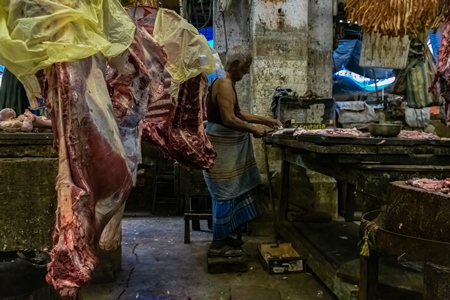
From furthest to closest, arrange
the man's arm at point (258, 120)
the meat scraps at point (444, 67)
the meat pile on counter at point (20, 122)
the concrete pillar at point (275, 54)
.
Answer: the concrete pillar at point (275, 54)
the man's arm at point (258, 120)
the meat scraps at point (444, 67)
the meat pile on counter at point (20, 122)

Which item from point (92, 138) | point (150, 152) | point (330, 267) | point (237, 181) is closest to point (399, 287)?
point (330, 267)

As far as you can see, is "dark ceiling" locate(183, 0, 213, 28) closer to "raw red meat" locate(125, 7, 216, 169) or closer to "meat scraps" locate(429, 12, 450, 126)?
"meat scraps" locate(429, 12, 450, 126)

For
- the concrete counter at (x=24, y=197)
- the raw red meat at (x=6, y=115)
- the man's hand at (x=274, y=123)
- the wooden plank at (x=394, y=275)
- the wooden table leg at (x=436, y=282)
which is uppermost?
the raw red meat at (x=6, y=115)

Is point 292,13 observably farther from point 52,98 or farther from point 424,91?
point 52,98

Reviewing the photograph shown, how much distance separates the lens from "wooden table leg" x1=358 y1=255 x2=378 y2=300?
2.50 metres

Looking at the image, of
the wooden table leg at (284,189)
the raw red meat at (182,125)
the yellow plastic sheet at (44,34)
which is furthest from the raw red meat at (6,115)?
the wooden table leg at (284,189)

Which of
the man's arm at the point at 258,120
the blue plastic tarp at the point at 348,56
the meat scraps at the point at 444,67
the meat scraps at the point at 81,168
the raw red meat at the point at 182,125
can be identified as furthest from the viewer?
the blue plastic tarp at the point at 348,56

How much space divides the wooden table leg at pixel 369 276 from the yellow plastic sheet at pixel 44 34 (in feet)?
6.23

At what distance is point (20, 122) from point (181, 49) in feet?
4.29

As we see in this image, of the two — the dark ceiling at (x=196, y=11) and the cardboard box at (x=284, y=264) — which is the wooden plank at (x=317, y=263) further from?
the dark ceiling at (x=196, y=11)

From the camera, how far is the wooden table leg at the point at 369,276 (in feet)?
8.20

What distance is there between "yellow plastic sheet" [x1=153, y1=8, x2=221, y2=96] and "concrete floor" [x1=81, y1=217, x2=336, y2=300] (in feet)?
6.90

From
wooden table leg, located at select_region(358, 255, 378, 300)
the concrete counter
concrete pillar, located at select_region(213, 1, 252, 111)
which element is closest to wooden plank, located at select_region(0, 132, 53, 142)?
the concrete counter

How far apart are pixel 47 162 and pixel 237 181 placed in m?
2.63
